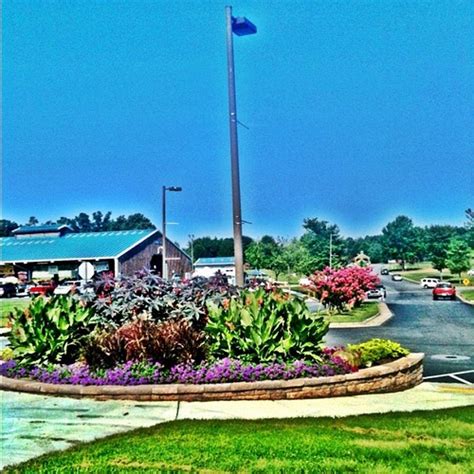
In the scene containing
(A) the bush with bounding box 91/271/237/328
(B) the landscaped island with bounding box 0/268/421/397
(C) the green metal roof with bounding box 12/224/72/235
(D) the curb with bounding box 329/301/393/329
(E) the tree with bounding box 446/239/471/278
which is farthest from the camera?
(E) the tree with bounding box 446/239/471/278

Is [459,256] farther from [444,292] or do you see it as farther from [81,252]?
[81,252]

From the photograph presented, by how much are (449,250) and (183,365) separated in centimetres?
7086

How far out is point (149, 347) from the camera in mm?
9172

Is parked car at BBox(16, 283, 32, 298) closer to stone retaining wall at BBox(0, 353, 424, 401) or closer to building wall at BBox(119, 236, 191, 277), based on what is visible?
building wall at BBox(119, 236, 191, 277)

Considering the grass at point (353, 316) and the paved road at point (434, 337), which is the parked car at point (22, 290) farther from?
the paved road at point (434, 337)

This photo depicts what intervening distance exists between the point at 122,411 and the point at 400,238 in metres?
95.0

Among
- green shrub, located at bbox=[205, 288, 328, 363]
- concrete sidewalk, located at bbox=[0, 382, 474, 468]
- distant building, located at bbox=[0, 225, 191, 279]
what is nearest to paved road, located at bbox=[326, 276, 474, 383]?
concrete sidewalk, located at bbox=[0, 382, 474, 468]

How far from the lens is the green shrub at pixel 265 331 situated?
923 centimetres

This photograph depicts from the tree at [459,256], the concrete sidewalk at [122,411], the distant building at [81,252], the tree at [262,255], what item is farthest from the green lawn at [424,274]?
the concrete sidewalk at [122,411]

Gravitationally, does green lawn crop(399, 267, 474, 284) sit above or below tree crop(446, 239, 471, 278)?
below

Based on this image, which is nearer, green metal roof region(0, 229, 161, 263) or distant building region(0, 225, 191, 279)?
distant building region(0, 225, 191, 279)

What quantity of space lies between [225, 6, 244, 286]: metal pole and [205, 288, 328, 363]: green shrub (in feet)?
7.73

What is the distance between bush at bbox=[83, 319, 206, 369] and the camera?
29.9ft

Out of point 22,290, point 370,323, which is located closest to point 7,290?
point 22,290
